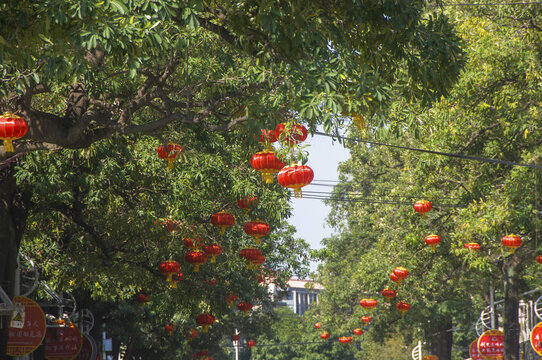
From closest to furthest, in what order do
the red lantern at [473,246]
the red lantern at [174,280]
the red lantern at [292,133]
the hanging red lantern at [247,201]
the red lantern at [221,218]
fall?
the red lantern at [292,133]
the hanging red lantern at [247,201]
the red lantern at [221,218]
the red lantern at [174,280]
the red lantern at [473,246]

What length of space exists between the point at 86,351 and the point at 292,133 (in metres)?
12.2

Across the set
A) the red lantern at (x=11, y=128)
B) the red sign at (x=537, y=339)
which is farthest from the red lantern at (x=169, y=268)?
the red sign at (x=537, y=339)

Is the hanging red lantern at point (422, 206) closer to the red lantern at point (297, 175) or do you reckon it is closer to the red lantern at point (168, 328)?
the red lantern at point (297, 175)

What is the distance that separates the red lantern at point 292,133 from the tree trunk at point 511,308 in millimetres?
16761

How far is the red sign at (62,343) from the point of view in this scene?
1792cm

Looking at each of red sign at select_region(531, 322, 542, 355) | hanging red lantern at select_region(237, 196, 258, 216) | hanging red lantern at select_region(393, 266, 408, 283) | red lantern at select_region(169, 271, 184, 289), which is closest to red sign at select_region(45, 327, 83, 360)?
red lantern at select_region(169, 271, 184, 289)

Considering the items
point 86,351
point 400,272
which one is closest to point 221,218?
point 86,351

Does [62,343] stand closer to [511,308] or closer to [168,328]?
[168,328]

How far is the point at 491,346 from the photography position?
27266 millimetres

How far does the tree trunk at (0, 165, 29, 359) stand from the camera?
1359 cm

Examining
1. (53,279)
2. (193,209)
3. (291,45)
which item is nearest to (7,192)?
(193,209)

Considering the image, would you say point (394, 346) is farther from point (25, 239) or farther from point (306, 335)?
point (25, 239)

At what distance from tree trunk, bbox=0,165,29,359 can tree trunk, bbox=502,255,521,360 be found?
16421 millimetres

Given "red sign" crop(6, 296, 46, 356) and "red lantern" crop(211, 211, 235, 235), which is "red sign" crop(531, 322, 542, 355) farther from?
"red sign" crop(6, 296, 46, 356)
